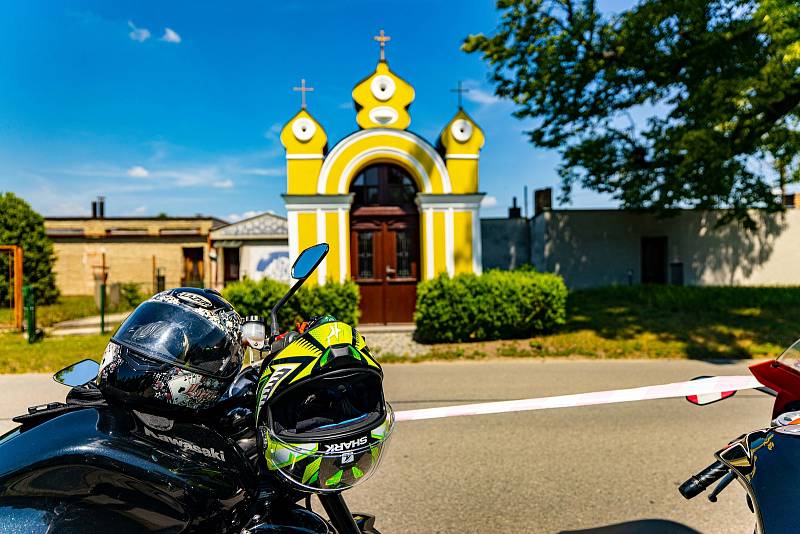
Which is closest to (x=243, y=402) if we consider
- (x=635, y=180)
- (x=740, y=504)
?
(x=740, y=504)

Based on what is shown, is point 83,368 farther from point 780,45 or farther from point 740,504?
point 780,45

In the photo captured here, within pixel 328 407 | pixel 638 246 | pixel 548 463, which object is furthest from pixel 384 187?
pixel 328 407

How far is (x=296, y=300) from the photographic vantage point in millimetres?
10398

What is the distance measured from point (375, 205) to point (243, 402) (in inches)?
460

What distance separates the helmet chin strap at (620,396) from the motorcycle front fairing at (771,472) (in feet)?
1.13

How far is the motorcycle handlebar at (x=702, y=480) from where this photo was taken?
1.67 metres

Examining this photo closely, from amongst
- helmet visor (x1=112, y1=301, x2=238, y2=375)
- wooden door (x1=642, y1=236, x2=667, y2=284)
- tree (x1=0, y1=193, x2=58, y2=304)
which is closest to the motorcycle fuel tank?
helmet visor (x1=112, y1=301, x2=238, y2=375)

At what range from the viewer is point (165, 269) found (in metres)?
28.4

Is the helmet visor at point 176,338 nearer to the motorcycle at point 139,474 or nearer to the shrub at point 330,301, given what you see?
the motorcycle at point 139,474

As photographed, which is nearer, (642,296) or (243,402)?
(243,402)

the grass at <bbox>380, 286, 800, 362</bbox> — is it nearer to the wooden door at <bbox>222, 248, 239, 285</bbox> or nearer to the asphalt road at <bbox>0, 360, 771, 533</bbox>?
the asphalt road at <bbox>0, 360, 771, 533</bbox>

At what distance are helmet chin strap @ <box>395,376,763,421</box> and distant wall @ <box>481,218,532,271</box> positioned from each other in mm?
17642

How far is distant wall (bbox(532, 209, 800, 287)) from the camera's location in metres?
18.3

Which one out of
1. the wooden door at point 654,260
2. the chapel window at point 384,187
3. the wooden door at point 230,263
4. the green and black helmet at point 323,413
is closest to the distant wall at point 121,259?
the wooden door at point 230,263
